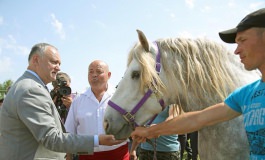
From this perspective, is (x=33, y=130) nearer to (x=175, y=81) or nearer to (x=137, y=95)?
(x=137, y=95)

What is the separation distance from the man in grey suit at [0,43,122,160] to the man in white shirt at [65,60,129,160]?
79cm

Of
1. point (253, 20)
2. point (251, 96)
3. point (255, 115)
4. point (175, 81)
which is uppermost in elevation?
point (253, 20)

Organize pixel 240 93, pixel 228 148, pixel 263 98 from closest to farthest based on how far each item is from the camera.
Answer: pixel 263 98
pixel 240 93
pixel 228 148

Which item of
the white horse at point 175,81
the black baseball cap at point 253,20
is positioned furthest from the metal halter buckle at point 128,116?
the black baseball cap at point 253,20

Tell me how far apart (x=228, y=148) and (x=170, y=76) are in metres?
0.75

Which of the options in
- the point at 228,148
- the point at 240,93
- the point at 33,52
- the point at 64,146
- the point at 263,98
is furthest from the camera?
the point at 33,52

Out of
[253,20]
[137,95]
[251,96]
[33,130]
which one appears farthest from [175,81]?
[33,130]

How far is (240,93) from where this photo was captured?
1.76 m

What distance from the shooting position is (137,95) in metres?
2.34

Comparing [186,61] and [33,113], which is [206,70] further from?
[33,113]

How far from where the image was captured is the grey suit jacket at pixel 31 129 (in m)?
2.20

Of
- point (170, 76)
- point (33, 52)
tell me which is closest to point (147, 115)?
point (170, 76)

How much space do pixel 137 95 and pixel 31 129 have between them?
0.93 metres

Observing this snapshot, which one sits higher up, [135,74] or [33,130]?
[135,74]
